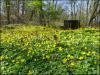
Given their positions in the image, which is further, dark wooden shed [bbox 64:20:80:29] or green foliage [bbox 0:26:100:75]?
dark wooden shed [bbox 64:20:80:29]

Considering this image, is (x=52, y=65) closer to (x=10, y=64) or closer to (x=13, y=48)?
(x=10, y=64)

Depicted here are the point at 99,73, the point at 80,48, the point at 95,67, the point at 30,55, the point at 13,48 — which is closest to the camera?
the point at 99,73

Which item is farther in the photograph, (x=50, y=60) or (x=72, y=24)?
(x=72, y=24)

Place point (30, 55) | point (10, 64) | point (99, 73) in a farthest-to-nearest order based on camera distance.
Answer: point (30, 55)
point (10, 64)
point (99, 73)

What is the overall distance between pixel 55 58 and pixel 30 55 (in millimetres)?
692

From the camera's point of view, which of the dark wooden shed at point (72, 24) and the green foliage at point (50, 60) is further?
the dark wooden shed at point (72, 24)

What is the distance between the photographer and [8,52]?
6215 mm

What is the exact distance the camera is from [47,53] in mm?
5766

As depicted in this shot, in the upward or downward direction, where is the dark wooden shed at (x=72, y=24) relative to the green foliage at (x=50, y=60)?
upward

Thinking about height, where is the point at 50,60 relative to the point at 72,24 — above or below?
below

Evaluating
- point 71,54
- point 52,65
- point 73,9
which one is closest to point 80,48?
point 71,54

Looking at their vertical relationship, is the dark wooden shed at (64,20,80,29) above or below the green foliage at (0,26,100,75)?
above

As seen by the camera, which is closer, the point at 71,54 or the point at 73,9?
the point at 71,54

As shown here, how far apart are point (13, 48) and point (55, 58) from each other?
5.83 ft
